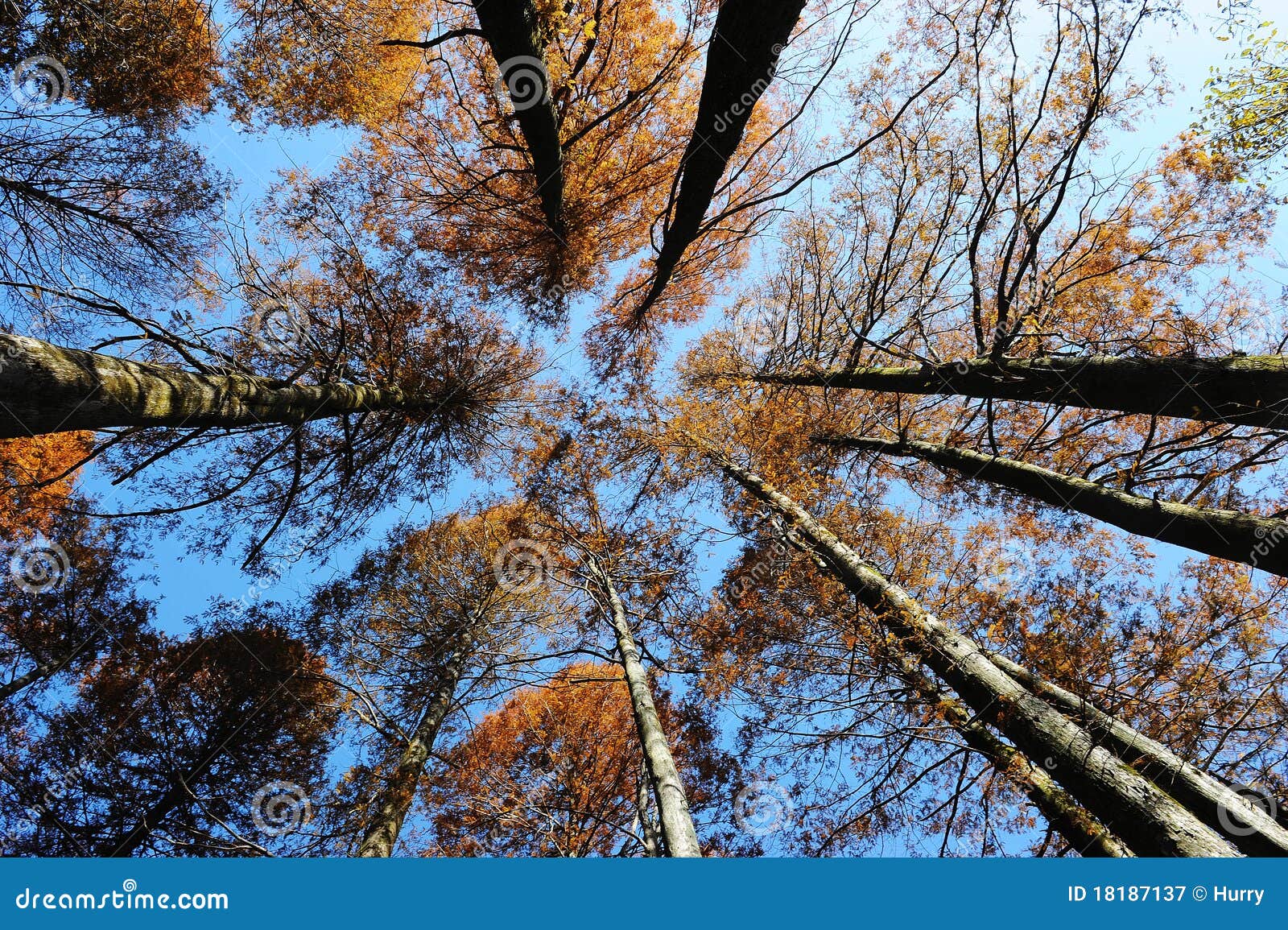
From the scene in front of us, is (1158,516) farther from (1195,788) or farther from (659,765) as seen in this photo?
(659,765)

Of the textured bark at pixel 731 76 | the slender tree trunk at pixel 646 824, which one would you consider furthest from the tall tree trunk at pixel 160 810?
the textured bark at pixel 731 76

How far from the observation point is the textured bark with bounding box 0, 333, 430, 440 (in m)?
2.49

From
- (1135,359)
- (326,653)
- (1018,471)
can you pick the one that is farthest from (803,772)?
(326,653)

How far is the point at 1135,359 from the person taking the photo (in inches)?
168

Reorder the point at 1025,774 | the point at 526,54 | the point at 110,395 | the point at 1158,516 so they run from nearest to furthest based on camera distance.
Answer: the point at 110,395
the point at 526,54
the point at 1025,774
the point at 1158,516

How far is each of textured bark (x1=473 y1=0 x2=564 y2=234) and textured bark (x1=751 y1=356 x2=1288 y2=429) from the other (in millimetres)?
5207

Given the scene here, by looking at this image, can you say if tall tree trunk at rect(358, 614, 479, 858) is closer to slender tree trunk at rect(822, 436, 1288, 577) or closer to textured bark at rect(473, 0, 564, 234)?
textured bark at rect(473, 0, 564, 234)

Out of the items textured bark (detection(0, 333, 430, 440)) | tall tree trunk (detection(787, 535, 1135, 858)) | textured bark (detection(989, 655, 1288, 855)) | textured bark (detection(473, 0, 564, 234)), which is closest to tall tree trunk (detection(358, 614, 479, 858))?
textured bark (detection(0, 333, 430, 440))

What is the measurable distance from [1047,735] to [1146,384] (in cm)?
319

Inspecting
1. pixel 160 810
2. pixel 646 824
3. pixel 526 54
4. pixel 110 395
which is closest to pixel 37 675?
pixel 160 810

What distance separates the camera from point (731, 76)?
3672 mm

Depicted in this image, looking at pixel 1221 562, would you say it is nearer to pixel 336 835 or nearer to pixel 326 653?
pixel 336 835

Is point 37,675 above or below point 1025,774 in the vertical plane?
above

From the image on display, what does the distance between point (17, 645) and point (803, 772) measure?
12.3 m
